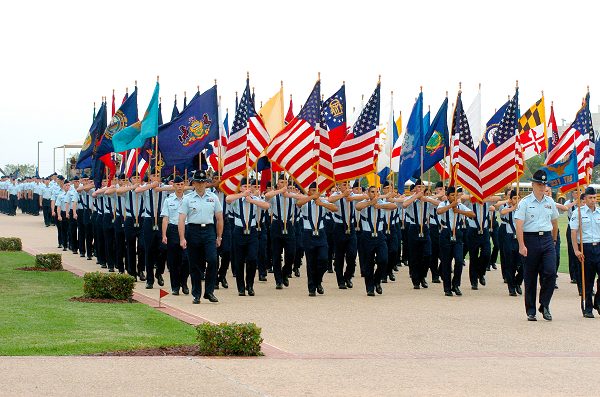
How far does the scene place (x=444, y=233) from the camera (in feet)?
64.0

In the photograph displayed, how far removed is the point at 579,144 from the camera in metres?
20.9

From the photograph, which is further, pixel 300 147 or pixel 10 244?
pixel 10 244

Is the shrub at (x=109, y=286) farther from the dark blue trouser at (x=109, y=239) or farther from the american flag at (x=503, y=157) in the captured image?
the dark blue trouser at (x=109, y=239)

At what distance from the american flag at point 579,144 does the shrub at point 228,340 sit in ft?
27.3

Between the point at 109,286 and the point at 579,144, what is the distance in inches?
371

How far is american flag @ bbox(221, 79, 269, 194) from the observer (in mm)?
19203

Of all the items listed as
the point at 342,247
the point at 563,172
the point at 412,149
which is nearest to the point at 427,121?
the point at 412,149

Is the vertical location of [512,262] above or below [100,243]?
below

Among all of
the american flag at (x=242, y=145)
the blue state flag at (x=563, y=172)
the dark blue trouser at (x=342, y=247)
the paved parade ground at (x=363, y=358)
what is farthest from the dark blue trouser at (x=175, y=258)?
the blue state flag at (x=563, y=172)

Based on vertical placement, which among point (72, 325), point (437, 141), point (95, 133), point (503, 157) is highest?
point (95, 133)

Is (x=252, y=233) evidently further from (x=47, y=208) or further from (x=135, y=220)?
(x=47, y=208)

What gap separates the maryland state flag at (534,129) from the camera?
2586 cm

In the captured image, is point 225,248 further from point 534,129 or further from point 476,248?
point 534,129

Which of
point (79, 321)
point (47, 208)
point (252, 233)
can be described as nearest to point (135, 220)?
point (252, 233)
